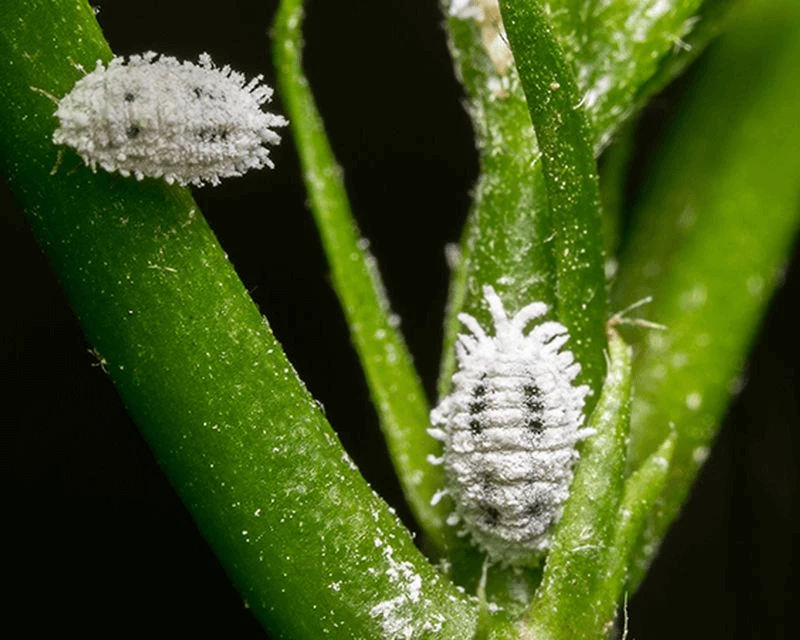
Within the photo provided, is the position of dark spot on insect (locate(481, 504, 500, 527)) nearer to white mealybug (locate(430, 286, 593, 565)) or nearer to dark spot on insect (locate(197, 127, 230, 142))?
white mealybug (locate(430, 286, 593, 565))

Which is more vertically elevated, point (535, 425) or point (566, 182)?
point (566, 182)

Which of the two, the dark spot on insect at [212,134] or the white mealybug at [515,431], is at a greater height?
the dark spot on insect at [212,134]

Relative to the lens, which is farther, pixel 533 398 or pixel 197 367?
pixel 533 398

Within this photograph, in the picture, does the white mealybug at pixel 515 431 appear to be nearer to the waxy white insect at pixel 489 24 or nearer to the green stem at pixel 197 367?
the green stem at pixel 197 367

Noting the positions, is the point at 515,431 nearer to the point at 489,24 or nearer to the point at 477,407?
the point at 477,407

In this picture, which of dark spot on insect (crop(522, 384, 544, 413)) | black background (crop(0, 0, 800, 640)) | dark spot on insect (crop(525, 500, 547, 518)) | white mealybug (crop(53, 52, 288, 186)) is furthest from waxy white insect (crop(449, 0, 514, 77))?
black background (crop(0, 0, 800, 640))

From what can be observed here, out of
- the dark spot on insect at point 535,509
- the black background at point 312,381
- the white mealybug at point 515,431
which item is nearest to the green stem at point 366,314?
the white mealybug at point 515,431

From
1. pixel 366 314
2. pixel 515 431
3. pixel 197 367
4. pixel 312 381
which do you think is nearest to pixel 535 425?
pixel 515 431
